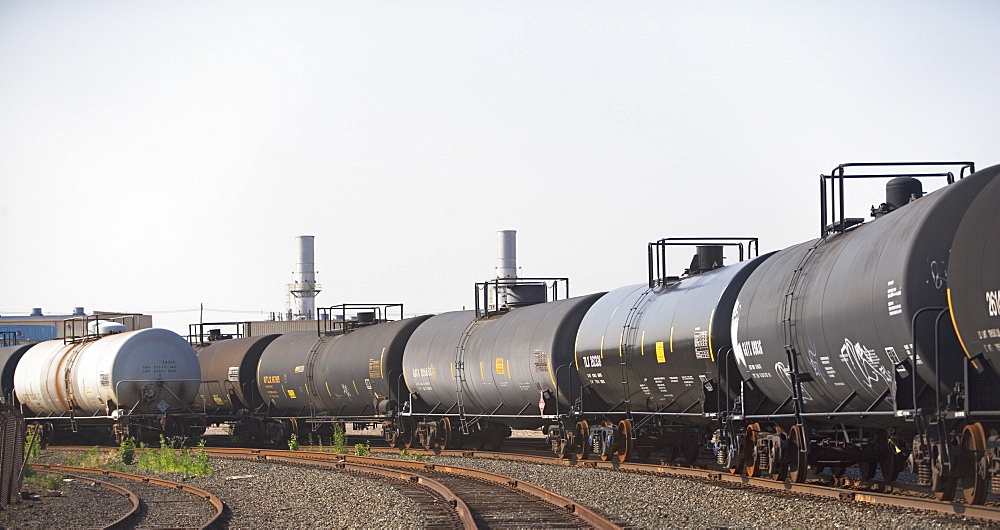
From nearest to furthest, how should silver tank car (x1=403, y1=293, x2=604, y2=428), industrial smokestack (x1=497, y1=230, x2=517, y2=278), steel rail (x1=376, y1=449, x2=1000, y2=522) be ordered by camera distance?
steel rail (x1=376, y1=449, x2=1000, y2=522)
silver tank car (x1=403, y1=293, x2=604, y2=428)
industrial smokestack (x1=497, y1=230, x2=517, y2=278)

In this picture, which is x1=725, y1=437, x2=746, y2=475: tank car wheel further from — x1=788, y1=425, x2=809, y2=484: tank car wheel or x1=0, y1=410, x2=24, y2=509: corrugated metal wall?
x1=0, y1=410, x2=24, y2=509: corrugated metal wall

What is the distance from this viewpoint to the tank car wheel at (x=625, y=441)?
73.8 ft

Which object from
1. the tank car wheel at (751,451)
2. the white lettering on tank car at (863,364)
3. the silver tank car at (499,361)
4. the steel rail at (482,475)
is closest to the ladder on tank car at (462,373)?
the silver tank car at (499,361)

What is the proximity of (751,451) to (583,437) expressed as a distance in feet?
21.9

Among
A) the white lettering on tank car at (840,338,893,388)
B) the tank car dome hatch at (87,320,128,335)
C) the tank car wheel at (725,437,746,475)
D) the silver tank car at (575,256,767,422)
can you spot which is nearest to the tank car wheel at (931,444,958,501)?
the white lettering on tank car at (840,338,893,388)

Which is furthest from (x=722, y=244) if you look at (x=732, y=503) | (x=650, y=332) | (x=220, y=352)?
(x=220, y=352)

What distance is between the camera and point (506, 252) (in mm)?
62875

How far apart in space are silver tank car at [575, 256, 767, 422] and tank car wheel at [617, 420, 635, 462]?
383mm

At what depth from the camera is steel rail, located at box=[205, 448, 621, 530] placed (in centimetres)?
1399

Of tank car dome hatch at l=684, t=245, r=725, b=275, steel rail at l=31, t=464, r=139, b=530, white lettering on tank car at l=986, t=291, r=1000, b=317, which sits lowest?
steel rail at l=31, t=464, r=139, b=530

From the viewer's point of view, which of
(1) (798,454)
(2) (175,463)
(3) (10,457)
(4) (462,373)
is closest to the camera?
(1) (798,454)

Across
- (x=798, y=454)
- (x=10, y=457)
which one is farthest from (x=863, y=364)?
(x=10, y=457)

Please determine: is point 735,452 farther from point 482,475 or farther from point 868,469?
point 482,475

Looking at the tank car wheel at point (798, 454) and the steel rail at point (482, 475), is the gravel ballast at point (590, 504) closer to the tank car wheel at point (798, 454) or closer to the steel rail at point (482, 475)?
the steel rail at point (482, 475)
